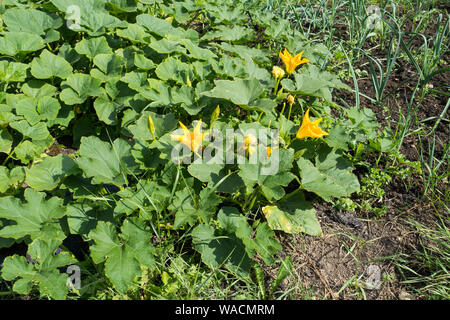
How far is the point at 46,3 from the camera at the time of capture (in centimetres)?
315

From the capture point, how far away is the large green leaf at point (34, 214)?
195 cm

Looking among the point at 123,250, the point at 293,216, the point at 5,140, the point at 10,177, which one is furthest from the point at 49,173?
the point at 293,216

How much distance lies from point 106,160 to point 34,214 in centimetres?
47

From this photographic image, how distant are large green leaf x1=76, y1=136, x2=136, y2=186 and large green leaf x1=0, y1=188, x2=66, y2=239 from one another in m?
0.24

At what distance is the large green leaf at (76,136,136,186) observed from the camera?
2.08 metres

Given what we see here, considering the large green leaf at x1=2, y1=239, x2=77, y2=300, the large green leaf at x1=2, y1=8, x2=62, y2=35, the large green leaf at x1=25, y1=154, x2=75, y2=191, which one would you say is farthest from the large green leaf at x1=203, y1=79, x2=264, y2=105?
the large green leaf at x1=2, y1=8, x2=62, y2=35

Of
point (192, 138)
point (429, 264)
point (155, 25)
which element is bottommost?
point (429, 264)

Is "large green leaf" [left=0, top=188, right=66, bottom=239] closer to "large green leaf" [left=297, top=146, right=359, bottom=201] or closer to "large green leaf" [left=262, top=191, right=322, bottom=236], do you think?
"large green leaf" [left=262, top=191, right=322, bottom=236]

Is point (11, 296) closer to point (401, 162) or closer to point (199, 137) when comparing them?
point (199, 137)

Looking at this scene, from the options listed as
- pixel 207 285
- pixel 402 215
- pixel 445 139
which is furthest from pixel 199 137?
pixel 445 139

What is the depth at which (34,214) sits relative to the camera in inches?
79.2

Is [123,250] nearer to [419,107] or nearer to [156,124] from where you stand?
[156,124]

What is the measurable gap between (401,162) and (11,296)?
8.32 ft

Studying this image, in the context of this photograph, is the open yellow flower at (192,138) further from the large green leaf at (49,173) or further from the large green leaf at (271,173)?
the large green leaf at (49,173)
